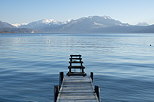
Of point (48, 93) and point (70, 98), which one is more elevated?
point (70, 98)

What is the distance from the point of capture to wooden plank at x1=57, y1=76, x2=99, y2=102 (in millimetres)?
15859

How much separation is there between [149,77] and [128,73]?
389 centimetres

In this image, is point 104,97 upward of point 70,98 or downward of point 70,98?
downward

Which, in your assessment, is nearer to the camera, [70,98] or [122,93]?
[70,98]

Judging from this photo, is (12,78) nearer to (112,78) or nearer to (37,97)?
(37,97)

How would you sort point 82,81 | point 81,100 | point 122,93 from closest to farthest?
1. point 81,100
2. point 82,81
3. point 122,93

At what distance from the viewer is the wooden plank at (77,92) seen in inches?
624

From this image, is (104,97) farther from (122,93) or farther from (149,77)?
(149,77)

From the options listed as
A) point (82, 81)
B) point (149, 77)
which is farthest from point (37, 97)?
point (149, 77)

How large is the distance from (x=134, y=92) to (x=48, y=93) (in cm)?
971

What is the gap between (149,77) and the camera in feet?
110

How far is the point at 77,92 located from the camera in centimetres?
1753

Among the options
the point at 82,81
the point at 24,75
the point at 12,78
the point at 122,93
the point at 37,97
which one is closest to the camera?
the point at 82,81

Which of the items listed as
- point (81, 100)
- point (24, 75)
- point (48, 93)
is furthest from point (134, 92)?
point (24, 75)
